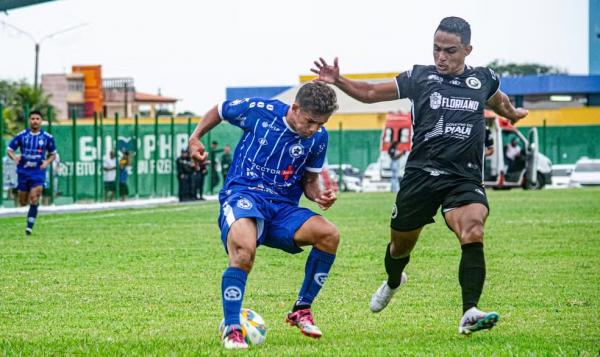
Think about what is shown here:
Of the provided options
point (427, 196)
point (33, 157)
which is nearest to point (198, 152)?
point (427, 196)

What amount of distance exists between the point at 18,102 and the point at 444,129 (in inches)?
2500

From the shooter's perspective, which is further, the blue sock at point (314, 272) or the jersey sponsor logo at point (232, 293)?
the blue sock at point (314, 272)

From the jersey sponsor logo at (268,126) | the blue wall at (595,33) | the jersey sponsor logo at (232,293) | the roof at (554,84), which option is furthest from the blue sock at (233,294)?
the roof at (554,84)

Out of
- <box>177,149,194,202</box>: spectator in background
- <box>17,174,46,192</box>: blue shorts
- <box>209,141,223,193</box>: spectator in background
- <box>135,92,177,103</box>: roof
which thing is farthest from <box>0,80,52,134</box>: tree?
<box>135,92,177,103</box>: roof

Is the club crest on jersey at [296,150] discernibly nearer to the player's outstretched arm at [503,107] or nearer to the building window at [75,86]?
the player's outstretched arm at [503,107]

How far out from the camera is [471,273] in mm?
8250

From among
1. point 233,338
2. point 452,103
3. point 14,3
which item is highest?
point 14,3

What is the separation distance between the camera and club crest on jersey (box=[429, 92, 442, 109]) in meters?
8.69

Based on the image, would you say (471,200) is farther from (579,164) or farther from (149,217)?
(579,164)

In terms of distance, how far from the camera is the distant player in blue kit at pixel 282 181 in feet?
26.5

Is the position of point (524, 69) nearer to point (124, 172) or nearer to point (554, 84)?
point (554, 84)

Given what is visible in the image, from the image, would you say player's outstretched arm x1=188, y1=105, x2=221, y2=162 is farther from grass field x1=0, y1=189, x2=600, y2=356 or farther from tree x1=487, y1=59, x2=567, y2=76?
tree x1=487, y1=59, x2=567, y2=76

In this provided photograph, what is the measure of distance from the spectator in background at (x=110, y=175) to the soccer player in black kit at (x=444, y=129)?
29.1 m

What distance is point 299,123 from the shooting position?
26.9 ft
